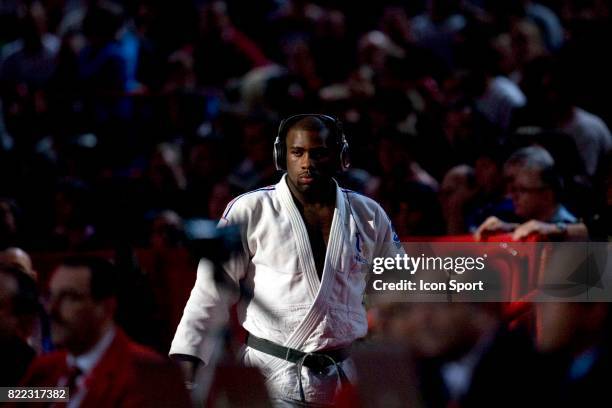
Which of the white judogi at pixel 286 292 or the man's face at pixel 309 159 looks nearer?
the white judogi at pixel 286 292

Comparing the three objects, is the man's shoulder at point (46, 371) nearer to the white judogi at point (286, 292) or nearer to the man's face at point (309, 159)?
the white judogi at point (286, 292)

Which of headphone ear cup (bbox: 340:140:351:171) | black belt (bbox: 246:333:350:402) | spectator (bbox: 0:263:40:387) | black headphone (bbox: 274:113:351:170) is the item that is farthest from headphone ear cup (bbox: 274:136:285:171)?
spectator (bbox: 0:263:40:387)

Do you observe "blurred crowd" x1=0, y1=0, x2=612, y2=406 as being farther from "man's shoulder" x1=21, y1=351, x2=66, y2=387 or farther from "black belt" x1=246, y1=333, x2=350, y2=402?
"black belt" x1=246, y1=333, x2=350, y2=402

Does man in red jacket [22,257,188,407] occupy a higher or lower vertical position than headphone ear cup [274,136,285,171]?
lower

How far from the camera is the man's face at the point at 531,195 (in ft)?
20.4

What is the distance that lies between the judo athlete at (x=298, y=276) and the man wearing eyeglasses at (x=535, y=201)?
1010mm

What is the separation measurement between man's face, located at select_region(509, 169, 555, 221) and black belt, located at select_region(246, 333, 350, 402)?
1.64m

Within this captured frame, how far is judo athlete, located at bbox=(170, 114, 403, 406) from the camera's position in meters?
5.09

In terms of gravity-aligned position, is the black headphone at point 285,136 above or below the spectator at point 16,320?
above

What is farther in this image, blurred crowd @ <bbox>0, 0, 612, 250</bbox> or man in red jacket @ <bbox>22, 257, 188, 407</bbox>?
blurred crowd @ <bbox>0, 0, 612, 250</bbox>

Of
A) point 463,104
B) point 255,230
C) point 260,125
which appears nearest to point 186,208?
point 260,125

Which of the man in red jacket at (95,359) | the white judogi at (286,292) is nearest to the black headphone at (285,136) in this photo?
the white judogi at (286,292)

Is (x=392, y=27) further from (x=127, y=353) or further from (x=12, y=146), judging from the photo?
(x=127, y=353)

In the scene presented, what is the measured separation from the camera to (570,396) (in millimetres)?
3000
